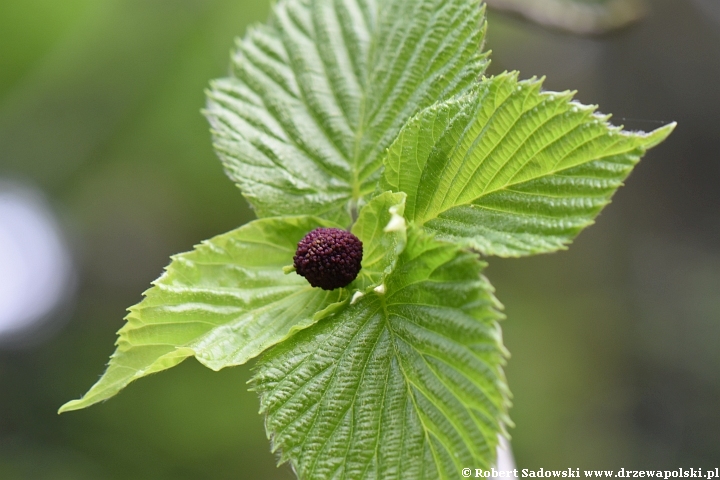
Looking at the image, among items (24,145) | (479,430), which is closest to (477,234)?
(479,430)

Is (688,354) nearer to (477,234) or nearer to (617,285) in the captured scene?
(617,285)

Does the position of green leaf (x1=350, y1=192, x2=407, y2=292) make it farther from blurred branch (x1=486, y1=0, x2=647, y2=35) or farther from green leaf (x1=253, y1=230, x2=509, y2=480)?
blurred branch (x1=486, y1=0, x2=647, y2=35)

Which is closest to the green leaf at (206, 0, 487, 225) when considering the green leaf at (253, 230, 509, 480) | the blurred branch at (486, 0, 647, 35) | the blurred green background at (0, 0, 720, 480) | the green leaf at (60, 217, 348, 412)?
the green leaf at (60, 217, 348, 412)

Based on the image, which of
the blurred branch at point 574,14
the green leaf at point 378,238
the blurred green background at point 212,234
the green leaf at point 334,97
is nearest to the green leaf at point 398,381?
the green leaf at point 378,238

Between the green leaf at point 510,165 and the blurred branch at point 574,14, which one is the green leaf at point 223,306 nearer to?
the green leaf at point 510,165

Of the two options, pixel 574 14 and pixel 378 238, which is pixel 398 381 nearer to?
pixel 378 238

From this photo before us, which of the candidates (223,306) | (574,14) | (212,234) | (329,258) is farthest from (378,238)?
(212,234)

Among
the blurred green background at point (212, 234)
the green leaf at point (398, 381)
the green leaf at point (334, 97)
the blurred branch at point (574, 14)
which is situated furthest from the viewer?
the blurred green background at point (212, 234)
